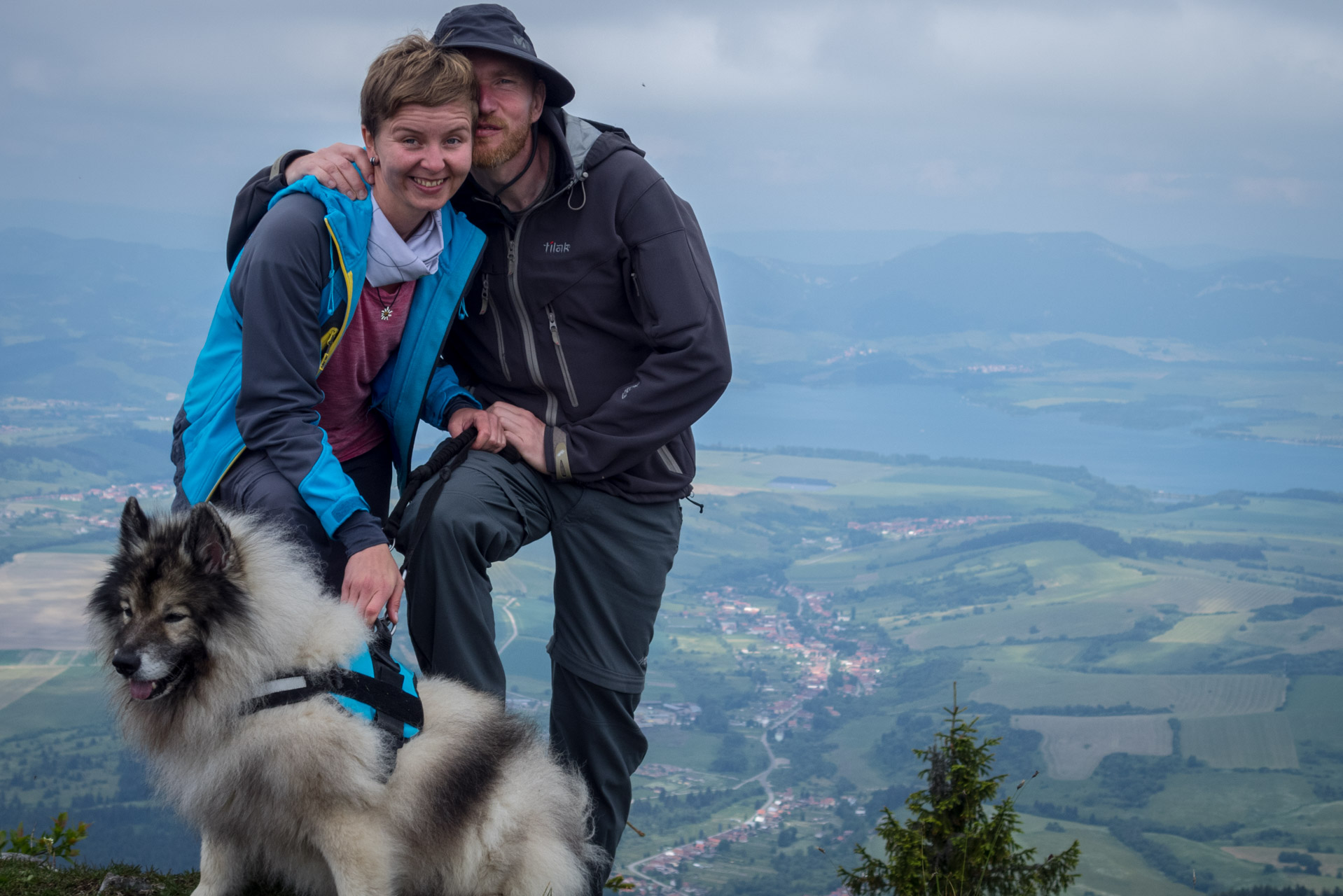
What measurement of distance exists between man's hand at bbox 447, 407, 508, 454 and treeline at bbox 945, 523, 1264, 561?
11926cm

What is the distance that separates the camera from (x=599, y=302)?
4582 mm

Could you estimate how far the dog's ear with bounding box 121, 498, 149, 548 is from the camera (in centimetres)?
321

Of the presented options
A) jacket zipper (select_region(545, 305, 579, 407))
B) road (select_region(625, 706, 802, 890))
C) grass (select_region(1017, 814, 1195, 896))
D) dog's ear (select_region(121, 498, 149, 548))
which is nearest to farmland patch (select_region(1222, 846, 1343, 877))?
grass (select_region(1017, 814, 1195, 896))

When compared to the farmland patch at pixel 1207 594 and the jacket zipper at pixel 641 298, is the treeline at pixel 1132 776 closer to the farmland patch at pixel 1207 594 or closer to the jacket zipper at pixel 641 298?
the farmland patch at pixel 1207 594

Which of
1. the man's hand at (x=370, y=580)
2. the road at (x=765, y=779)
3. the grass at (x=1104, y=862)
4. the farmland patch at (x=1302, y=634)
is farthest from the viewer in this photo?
the farmland patch at (x=1302, y=634)

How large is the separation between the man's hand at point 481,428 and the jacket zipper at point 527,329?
273 millimetres

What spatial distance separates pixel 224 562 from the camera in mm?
3195

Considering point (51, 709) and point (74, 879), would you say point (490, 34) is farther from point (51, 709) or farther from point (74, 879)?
point (51, 709)

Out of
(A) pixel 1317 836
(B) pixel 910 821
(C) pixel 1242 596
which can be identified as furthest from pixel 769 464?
(B) pixel 910 821

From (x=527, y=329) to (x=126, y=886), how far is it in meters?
3.15

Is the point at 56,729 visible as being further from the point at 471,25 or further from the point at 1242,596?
the point at 1242,596

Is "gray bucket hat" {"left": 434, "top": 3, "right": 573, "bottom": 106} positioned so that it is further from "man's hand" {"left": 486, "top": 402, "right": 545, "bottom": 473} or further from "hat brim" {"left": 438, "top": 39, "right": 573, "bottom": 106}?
"man's hand" {"left": 486, "top": 402, "right": 545, "bottom": 473}

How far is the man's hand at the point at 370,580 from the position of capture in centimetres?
364

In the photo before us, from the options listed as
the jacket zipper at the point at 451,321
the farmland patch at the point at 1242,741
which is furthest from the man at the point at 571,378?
the farmland patch at the point at 1242,741
